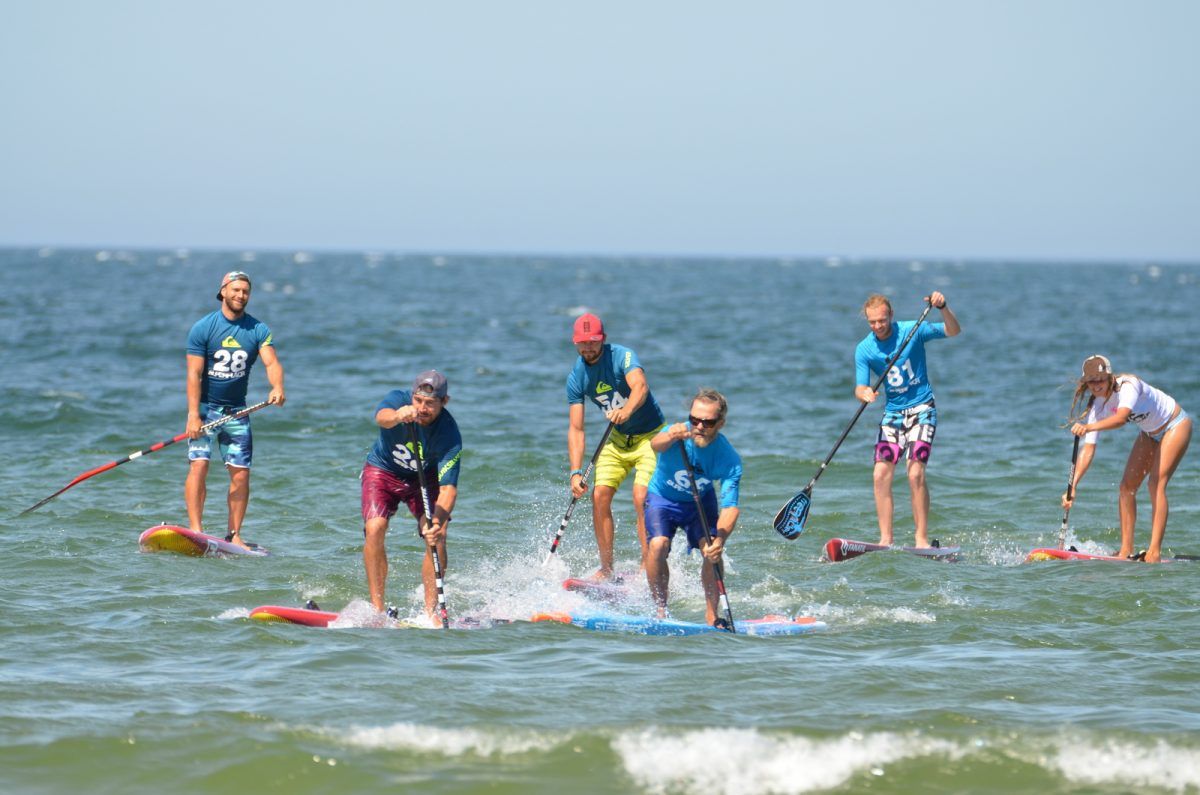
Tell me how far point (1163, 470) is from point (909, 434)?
2.18m

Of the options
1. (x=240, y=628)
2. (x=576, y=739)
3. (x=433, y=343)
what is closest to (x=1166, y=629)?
(x=576, y=739)

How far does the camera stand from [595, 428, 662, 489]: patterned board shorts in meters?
11.4

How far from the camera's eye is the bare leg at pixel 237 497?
12.3 m

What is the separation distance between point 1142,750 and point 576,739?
9.82 feet

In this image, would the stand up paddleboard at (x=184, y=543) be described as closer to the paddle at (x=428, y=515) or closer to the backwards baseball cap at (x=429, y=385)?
the paddle at (x=428, y=515)

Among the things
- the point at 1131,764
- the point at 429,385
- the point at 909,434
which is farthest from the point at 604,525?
the point at 1131,764

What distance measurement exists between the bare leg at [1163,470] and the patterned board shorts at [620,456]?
4.48m

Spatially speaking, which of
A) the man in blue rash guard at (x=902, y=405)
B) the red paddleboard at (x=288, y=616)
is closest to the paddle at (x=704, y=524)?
the red paddleboard at (x=288, y=616)

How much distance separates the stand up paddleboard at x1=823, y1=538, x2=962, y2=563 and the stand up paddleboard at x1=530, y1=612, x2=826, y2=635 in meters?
2.48

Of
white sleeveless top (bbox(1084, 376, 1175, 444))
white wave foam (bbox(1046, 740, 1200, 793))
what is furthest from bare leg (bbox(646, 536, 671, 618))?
white sleeveless top (bbox(1084, 376, 1175, 444))

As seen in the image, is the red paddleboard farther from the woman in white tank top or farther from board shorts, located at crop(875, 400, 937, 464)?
the woman in white tank top

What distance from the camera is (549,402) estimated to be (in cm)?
2491

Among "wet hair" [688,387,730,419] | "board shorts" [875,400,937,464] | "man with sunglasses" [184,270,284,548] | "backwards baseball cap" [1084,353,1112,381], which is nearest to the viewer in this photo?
"wet hair" [688,387,730,419]

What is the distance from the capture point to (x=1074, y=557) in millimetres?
12320
